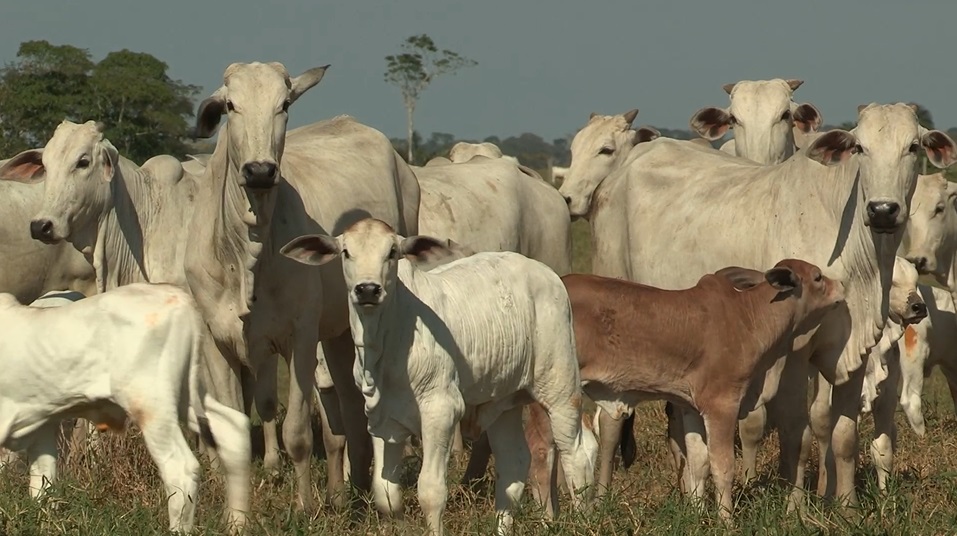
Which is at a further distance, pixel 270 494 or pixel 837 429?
pixel 837 429

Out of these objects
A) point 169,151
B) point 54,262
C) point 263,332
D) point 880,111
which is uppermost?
point 880,111

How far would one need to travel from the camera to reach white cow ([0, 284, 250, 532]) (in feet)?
22.8

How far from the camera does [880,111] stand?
9.00m

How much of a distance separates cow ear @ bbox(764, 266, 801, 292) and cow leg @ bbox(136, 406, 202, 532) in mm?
3363

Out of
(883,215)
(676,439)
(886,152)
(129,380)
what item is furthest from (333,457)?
(886,152)

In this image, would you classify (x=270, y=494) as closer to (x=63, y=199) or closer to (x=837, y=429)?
(x=63, y=199)

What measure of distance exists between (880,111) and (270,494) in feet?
13.3

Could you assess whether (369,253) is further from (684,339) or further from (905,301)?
(905,301)

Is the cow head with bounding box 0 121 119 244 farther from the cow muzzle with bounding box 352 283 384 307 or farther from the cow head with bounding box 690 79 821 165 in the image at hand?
the cow head with bounding box 690 79 821 165

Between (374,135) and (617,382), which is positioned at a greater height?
(374,135)

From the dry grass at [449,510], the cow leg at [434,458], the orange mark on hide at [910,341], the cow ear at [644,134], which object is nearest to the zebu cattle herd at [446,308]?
the cow leg at [434,458]

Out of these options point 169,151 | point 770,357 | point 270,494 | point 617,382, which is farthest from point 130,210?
point 169,151

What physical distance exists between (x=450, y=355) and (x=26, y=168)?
4.01 metres

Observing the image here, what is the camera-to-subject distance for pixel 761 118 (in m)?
11.8
